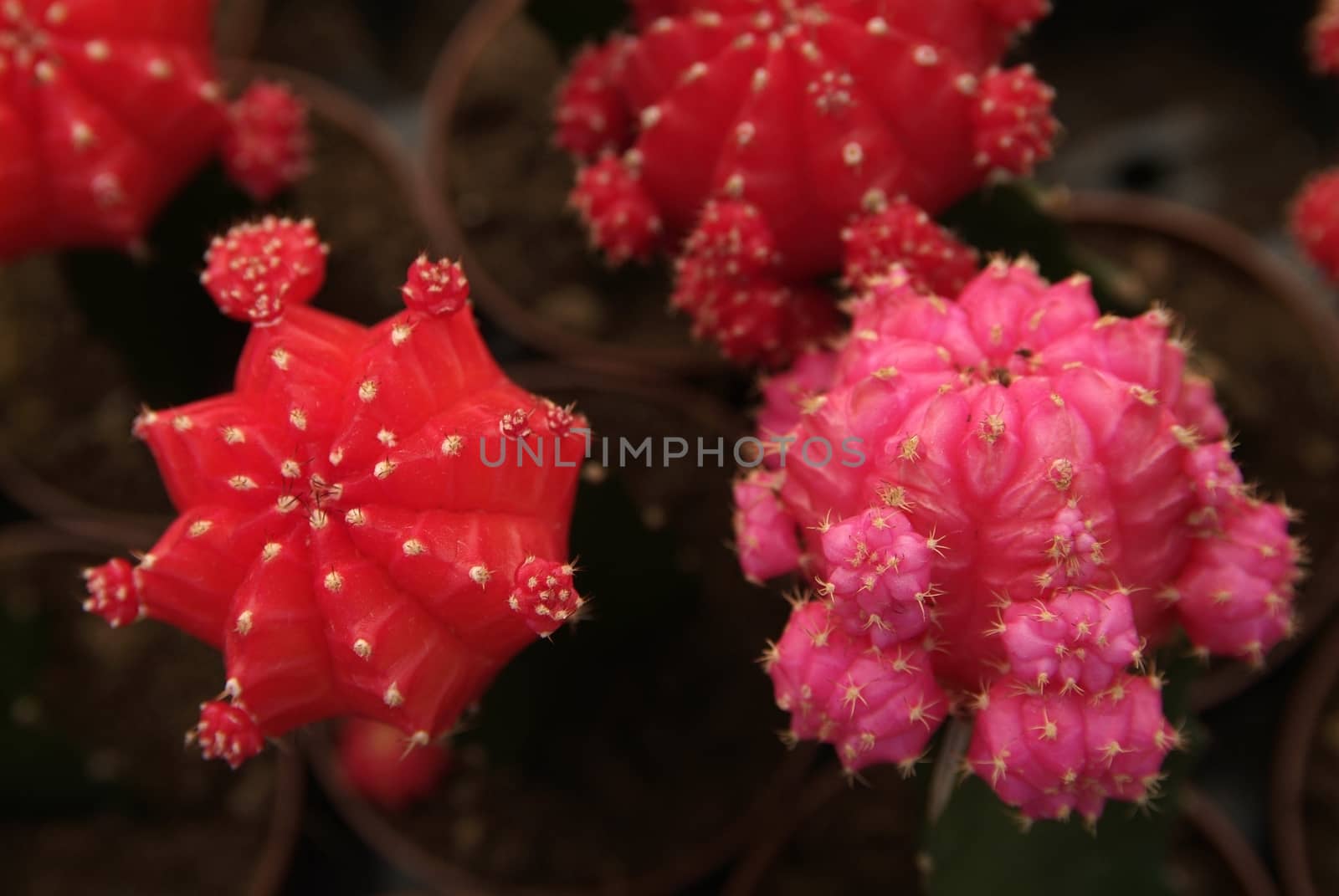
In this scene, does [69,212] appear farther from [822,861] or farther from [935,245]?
[822,861]

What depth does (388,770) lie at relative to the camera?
1.24 metres

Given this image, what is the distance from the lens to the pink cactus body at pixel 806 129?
79cm

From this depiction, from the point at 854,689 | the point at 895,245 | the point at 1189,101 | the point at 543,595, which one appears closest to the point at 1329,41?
the point at 1189,101

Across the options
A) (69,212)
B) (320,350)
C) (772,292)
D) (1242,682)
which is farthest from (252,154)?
(1242,682)

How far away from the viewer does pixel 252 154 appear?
1.03 m

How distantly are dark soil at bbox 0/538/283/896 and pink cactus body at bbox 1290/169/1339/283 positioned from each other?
4.47 ft

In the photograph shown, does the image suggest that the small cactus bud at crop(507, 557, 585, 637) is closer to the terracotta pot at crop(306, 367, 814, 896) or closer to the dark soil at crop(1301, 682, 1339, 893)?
the terracotta pot at crop(306, 367, 814, 896)

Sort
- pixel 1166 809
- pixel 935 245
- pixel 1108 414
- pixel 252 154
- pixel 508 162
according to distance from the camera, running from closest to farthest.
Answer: pixel 1108 414 < pixel 935 245 < pixel 1166 809 < pixel 252 154 < pixel 508 162

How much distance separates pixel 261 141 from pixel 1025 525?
0.82 meters

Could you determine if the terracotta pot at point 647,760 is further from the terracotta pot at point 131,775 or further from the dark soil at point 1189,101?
the dark soil at point 1189,101

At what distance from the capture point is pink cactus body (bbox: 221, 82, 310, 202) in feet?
3.38

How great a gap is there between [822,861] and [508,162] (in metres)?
1.01

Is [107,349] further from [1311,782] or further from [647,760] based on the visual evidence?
[1311,782]

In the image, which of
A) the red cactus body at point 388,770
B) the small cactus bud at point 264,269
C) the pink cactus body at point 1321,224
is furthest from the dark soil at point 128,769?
the pink cactus body at point 1321,224
